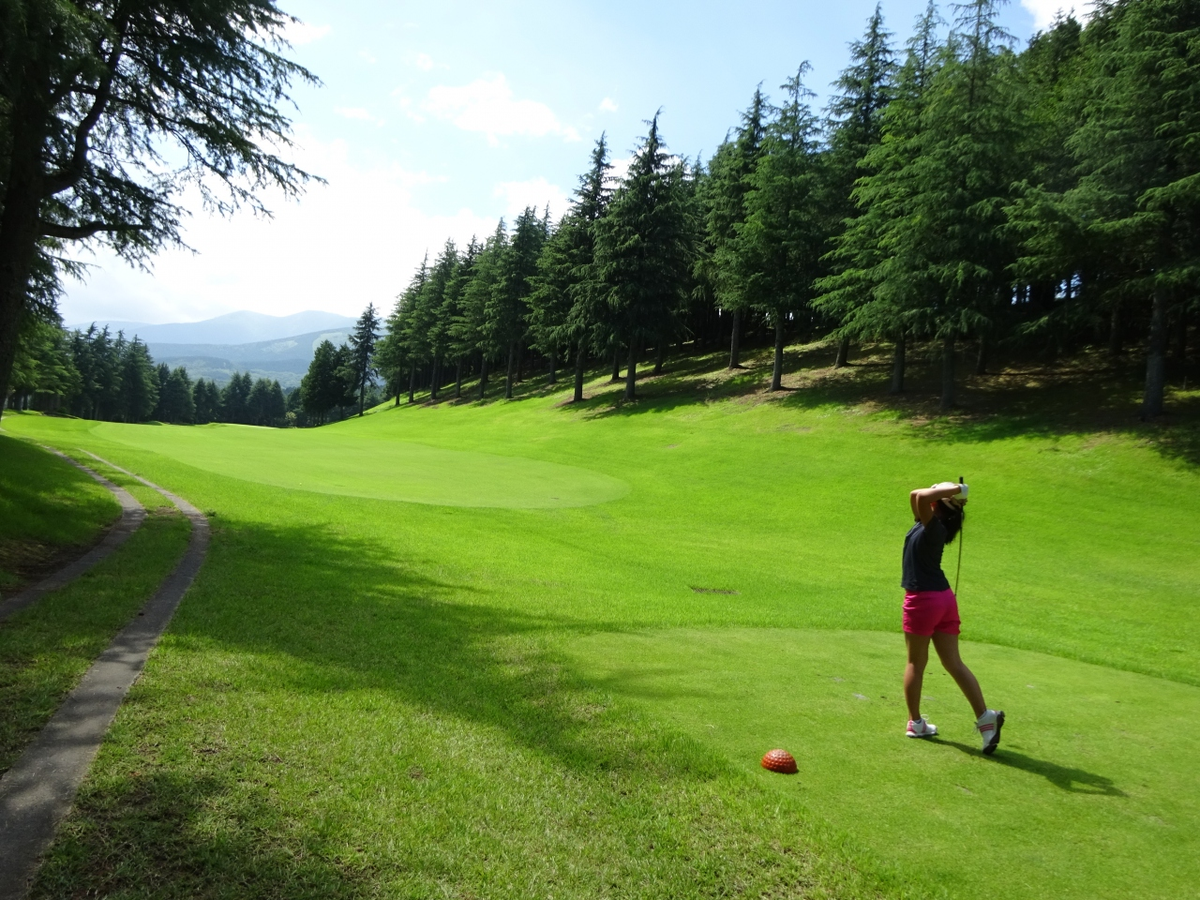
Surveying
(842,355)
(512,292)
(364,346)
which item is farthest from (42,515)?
(364,346)

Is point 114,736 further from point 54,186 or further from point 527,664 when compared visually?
point 54,186

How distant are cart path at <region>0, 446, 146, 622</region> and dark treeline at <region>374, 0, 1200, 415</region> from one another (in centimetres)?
2713

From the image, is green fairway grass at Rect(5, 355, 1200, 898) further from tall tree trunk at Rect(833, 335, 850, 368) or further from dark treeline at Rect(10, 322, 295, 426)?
dark treeline at Rect(10, 322, 295, 426)

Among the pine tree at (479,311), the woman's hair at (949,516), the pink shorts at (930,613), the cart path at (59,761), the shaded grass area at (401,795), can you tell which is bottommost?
the shaded grass area at (401,795)

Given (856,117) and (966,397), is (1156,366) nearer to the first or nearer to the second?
(966,397)

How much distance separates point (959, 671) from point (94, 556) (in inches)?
434

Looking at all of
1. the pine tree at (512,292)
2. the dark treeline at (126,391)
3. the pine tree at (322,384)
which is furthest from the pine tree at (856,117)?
the pine tree at (322,384)

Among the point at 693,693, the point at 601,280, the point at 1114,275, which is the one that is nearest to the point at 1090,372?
the point at 1114,275

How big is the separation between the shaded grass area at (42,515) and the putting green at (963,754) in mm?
7610

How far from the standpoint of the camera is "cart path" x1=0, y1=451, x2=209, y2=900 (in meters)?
3.37

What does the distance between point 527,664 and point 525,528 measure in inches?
392

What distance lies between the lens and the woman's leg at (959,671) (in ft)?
18.3

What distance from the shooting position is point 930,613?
5.91 m

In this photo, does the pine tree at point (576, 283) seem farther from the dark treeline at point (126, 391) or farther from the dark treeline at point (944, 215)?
the dark treeline at point (126, 391)
